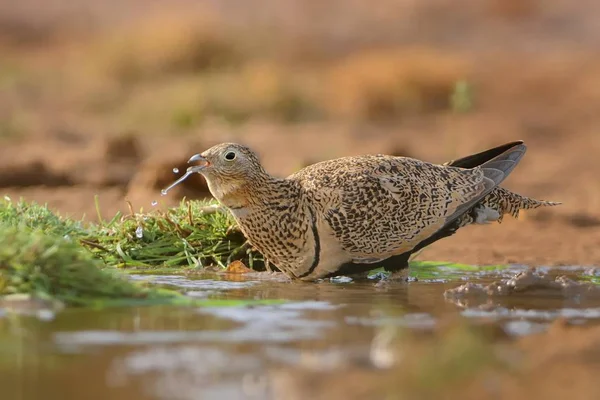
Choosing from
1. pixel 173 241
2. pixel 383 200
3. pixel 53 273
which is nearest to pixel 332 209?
pixel 383 200

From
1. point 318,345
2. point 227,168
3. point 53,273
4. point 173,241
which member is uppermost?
point 227,168

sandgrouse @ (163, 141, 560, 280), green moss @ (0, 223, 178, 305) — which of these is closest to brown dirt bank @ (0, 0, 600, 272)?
sandgrouse @ (163, 141, 560, 280)

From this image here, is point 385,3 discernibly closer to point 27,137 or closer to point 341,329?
point 27,137

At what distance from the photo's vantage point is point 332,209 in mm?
7332

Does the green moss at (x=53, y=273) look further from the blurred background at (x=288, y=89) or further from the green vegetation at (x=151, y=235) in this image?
the blurred background at (x=288, y=89)

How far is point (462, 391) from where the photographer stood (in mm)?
4301

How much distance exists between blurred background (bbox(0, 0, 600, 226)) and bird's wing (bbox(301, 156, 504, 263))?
3468 mm

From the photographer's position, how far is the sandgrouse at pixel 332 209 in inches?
289

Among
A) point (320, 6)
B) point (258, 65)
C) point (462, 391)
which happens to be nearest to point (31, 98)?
point (258, 65)

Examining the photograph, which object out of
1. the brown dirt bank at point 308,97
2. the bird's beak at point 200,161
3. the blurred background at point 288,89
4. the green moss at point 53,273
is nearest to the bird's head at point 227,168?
the bird's beak at point 200,161

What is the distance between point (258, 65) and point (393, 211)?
51.1 ft

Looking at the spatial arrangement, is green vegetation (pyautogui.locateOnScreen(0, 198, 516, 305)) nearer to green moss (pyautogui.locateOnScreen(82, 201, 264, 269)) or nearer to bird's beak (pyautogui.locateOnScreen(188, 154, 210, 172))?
green moss (pyautogui.locateOnScreen(82, 201, 264, 269))

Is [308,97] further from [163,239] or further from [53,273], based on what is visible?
[53,273]

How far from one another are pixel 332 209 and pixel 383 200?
37cm
